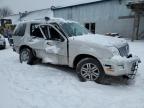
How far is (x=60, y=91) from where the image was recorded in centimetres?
589

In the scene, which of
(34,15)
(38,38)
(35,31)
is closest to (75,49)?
(38,38)

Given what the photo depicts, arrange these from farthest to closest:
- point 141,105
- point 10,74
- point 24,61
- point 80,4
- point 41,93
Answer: point 80,4, point 24,61, point 10,74, point 41,93, point 141,105

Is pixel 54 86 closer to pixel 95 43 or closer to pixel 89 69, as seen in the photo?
pixel 89 69

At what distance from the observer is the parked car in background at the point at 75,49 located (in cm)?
621

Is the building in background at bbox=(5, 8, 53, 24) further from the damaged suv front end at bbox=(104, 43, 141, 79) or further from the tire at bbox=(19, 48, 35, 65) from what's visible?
the damaged suv front end at bbox=(104, 43, 141, 79)

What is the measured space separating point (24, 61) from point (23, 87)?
9.71 feet

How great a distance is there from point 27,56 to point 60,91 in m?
3.31

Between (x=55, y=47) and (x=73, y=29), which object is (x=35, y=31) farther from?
(x=73, y=29)

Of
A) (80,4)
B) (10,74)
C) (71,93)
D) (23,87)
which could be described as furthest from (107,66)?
(80,4)

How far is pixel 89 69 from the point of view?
6.61 metres

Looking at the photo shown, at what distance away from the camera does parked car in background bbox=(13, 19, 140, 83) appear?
245 inches

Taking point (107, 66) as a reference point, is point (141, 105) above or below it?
below

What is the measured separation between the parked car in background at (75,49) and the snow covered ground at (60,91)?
40cm

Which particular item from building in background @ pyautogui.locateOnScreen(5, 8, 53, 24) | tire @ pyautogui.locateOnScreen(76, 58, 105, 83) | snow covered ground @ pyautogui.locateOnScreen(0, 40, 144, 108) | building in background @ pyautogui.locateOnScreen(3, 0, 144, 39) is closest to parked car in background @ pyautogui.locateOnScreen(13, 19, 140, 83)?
tire @ pyautogui.locateOnScreen(76, 58, 105, 83)
